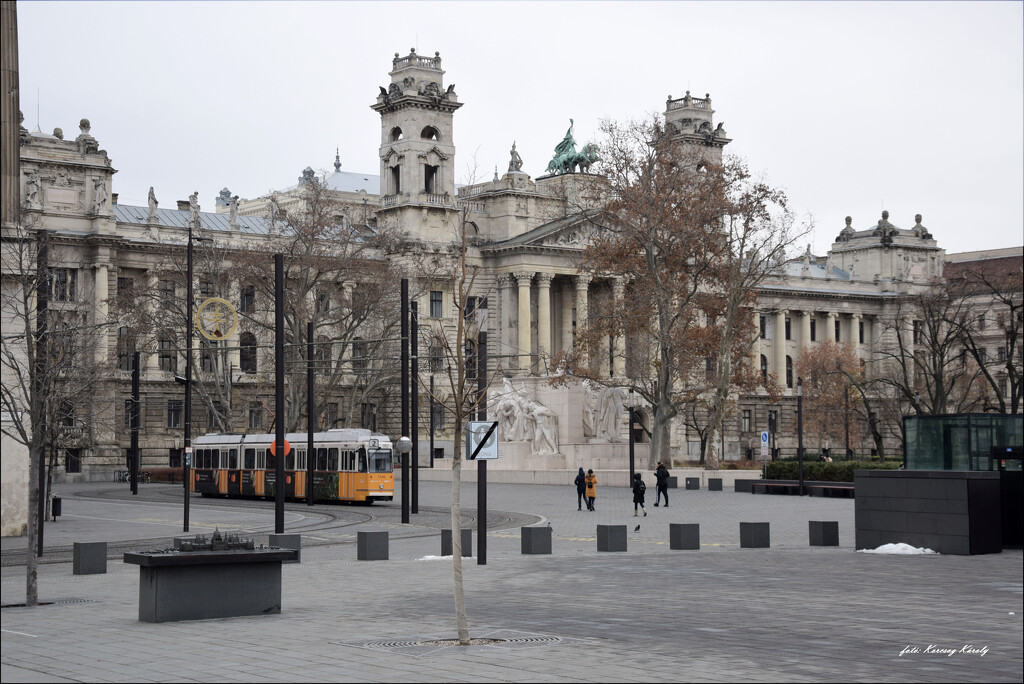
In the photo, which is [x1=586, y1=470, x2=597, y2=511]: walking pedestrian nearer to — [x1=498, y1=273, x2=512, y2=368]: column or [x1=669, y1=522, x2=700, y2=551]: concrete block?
[x1=669, y1=522, x2=700, y2=551]: concrete block

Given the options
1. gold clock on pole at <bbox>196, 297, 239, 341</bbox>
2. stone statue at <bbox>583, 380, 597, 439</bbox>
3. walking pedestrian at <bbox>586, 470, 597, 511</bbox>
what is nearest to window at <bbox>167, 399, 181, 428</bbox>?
gold clock on pole at <bbox>196, 297, 239, 341</bbox>

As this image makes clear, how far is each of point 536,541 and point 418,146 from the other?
7451 centimetres

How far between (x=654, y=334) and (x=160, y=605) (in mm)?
52848

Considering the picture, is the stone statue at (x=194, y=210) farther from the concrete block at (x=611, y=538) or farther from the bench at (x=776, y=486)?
the concrete block at (x=611, y=538)

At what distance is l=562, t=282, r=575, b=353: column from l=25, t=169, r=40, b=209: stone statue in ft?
135

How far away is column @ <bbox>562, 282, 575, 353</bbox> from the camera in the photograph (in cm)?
10988

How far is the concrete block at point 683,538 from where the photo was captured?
2967 centimetres

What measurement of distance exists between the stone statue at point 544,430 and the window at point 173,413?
3447 cm

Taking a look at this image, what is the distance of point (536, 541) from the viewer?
28.4 metres

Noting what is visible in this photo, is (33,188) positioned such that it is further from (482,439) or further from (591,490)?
(482,439)

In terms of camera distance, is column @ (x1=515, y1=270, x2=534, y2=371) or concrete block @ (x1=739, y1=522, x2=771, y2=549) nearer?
concrete block @ (x1=739, y1=522, x2=771, y2=549)

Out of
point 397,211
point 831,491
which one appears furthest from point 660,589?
point 397,211

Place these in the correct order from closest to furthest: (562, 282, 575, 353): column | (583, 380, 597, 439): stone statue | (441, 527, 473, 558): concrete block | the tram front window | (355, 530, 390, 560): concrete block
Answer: (355, 530, 390, 560): concrete block, (441, 527, 473, 558): concrete block, the tram front window, (583, 380, 597, 439): stone statue, (562, 282, 575, 353): column

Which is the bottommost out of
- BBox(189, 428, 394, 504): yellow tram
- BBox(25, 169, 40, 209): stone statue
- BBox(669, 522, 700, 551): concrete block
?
BBox(669, 522, 700, 551): concrete block
